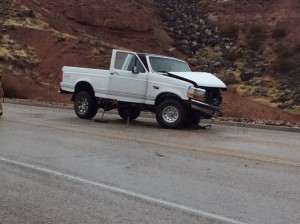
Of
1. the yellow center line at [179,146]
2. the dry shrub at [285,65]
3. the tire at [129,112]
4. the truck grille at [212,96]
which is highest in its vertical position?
the dry shrub at [285,65]

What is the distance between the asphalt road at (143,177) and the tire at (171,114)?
4.02 feet

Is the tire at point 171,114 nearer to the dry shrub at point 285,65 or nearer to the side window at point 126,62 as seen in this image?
the side window at point 126,62

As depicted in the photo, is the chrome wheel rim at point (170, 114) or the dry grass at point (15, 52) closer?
the chrome wheel rim at point (170, 114)

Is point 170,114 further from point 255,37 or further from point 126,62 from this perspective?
point 255,37

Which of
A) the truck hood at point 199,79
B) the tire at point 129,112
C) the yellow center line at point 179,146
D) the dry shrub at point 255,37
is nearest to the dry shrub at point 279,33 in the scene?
the dry shrub at point 255,37

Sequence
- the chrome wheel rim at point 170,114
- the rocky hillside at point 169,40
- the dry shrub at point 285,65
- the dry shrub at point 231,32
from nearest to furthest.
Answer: the chrome wheel rim at point 170,114
the rocky hillside at point 169,40
the dry shrub at point 285,65
the dry shrub at point 231,32

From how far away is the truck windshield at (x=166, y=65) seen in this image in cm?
1576

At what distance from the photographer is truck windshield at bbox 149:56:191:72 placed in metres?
15.8

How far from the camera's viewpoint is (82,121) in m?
16.3

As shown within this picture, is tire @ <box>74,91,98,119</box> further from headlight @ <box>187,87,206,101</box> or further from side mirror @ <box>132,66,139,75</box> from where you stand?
headlight @ <box>187,87,206,101</box>

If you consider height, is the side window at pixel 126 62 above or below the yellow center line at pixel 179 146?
above

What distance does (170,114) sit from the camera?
15.2m

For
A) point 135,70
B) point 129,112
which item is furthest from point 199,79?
point 129,112

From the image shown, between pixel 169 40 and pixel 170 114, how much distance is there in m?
31.8
